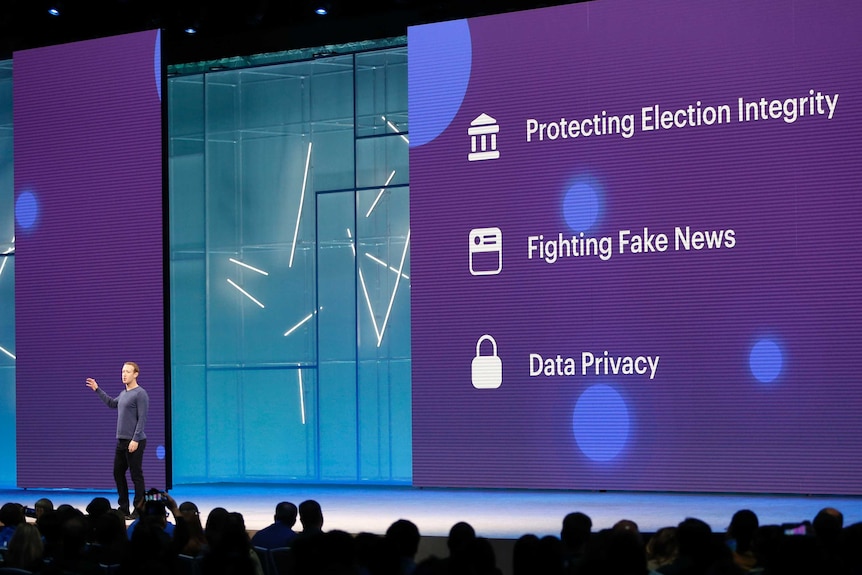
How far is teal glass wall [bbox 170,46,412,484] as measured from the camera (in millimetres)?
11477

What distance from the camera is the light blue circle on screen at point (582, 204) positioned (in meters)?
9.11

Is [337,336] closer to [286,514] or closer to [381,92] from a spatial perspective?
[381,92]

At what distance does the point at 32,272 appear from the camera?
1078 cm

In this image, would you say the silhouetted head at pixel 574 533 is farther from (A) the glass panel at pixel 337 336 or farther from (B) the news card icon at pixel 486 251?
(A) the glass panel at pixel 337 336

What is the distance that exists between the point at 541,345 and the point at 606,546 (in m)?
5.55

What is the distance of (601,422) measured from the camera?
908 centimetres

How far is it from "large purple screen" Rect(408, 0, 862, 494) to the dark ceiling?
854mm

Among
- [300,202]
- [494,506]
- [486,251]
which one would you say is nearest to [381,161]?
[300,202]

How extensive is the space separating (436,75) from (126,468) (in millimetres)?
3745

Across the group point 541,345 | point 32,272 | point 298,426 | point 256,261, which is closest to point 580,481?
point 541,345

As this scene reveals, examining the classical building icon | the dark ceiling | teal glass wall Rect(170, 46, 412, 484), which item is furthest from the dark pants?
the dark ceiling

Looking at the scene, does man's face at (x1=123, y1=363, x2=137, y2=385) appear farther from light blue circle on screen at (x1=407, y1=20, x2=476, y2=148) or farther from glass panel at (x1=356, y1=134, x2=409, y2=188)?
glass panel at (x1=356, y1=134, x2=409, y2=188)

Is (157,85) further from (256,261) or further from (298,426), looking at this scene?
(298,426)

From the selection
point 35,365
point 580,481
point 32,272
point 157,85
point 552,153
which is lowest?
point 580,481
